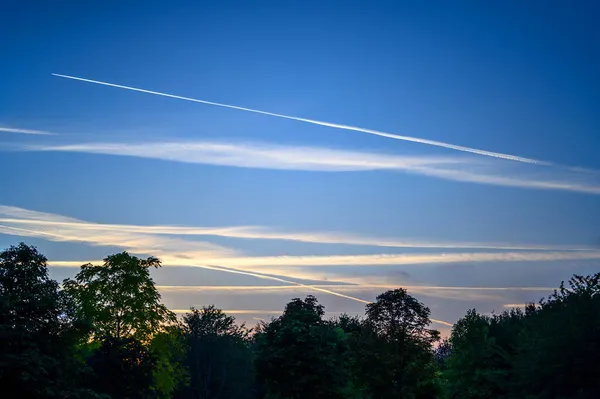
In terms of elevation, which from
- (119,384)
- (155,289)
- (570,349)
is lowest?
(119,384)

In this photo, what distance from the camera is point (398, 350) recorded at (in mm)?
82312

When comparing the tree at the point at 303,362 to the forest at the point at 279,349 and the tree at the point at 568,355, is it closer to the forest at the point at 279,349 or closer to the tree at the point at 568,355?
the forest at the point at 279,349

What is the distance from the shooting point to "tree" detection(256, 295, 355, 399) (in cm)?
7294

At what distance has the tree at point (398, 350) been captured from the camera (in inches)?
3189

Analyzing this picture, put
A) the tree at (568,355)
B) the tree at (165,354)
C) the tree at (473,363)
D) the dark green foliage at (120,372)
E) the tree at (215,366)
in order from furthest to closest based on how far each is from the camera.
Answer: the tree at (215,366), the tree at (165,354), the tree at (473,363), the dark green foliage at (120,372), the tree at (568,355)

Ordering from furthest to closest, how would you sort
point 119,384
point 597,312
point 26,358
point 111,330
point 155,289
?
point 155,289
point 111,330
point 119,384
point 597,312
point 26,358

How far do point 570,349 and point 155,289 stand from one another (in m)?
47.5

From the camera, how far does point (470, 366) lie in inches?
3063

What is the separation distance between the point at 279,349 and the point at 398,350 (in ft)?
50.6

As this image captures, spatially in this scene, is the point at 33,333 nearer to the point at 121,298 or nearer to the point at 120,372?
the point at 120,372

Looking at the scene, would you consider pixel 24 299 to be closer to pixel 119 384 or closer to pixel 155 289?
pixel 119 384

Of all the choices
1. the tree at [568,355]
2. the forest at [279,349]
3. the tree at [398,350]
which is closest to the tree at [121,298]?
the forest at [279,349]

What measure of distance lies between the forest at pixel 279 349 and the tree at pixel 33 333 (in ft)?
0.21

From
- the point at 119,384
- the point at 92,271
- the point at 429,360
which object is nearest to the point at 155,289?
the point at 92,271
